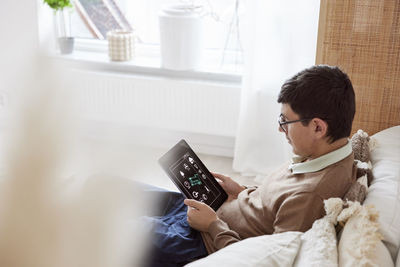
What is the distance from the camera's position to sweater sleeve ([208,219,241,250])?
129cm

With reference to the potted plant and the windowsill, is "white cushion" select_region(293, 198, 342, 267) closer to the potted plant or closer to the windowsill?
the windowsill

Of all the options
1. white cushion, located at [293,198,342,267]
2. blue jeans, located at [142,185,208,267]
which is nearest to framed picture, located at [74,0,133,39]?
blue jeans, located at [142,185,208,267]

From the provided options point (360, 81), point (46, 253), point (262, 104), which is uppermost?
point (46, 253)

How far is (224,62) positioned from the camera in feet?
10.7

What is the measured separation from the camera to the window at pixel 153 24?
317 cm

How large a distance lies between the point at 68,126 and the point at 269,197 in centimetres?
116

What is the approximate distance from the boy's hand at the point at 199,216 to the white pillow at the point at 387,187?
42cm

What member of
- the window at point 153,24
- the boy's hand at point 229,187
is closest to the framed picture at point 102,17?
the window at point 153,24

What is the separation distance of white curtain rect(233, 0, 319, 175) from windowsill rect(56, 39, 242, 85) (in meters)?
0.28

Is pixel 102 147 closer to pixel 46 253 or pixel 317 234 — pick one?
pixel 46 253

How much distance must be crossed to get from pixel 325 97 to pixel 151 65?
6.67ft

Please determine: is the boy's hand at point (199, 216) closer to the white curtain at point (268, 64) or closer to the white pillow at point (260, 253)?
the white pillow at point (260, 253)

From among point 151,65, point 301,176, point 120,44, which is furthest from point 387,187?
point 120,44

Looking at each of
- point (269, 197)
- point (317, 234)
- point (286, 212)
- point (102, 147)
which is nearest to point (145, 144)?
point (102, 147)
